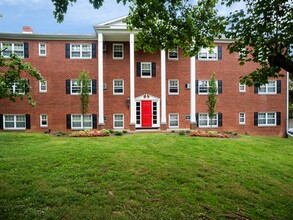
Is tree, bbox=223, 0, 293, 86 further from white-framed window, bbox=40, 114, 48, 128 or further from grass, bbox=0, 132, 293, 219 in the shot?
white-framed window, bbox=40, 114, 48, 128

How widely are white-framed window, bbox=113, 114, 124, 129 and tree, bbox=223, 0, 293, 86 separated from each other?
13.5 m

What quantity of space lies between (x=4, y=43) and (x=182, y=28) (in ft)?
53.3

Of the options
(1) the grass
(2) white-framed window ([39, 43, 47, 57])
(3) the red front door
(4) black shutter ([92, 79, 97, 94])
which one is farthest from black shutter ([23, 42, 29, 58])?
(1) the grass

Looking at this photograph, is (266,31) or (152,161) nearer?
(266,31)

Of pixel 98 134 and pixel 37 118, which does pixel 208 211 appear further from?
pixel 37 118

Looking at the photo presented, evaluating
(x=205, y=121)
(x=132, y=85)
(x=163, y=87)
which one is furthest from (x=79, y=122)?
(x=205, y=121)

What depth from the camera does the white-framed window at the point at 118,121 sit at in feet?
59.9

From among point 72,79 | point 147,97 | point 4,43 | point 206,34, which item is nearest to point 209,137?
point 147,97

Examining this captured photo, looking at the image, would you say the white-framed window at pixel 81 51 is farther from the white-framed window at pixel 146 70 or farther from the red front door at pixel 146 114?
the red front door at pixel 146 114

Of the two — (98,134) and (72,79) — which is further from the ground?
(72,79)

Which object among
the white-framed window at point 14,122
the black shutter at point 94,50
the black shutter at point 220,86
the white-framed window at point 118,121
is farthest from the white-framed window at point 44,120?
the black shutter at point 220,86

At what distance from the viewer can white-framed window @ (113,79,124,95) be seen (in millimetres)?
18359

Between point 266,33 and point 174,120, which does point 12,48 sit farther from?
point 266,33

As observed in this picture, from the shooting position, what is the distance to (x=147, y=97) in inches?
723
